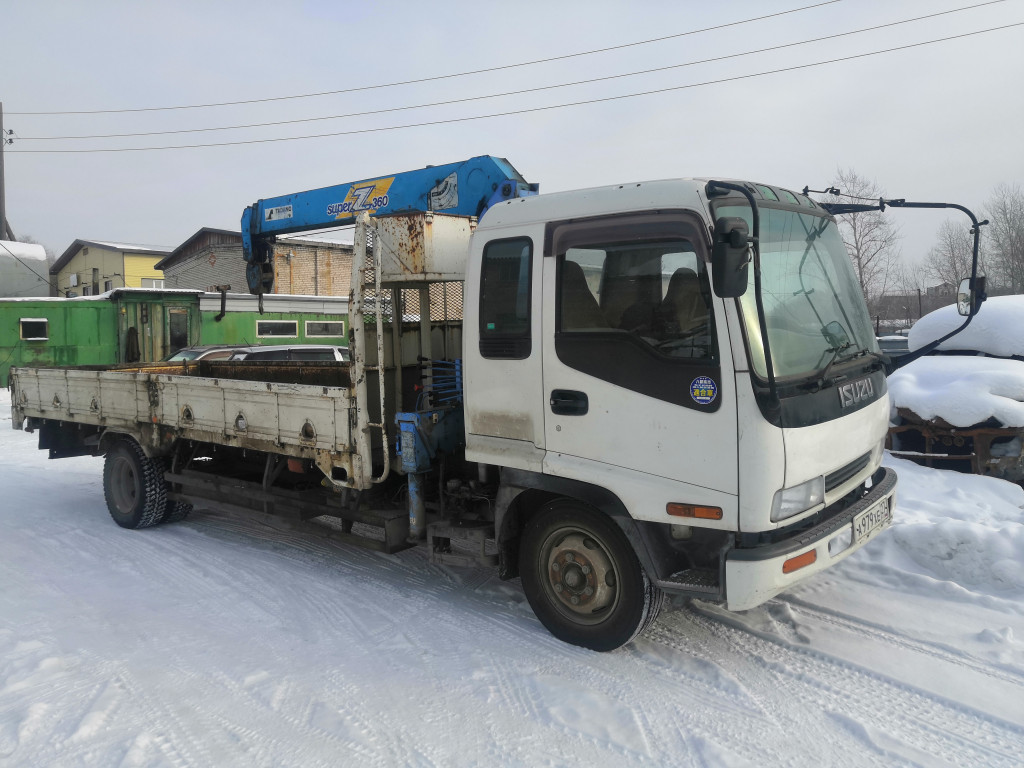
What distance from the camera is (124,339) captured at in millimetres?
18297

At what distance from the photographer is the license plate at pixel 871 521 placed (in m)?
3.98

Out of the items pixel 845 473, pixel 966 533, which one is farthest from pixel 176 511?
pixel 966 533

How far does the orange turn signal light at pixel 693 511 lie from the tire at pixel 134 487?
5476 millimetres

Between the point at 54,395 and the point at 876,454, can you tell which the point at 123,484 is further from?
the point at 876,454

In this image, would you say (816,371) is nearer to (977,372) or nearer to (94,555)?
(977,372)

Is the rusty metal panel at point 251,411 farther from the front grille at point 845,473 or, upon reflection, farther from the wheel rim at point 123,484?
the front grille at point 845,473

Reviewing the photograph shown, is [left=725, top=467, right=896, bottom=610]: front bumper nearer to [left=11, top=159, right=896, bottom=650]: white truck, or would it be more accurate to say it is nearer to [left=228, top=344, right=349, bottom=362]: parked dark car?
[left=11, top=159, right=896, bottom=650]: white truck

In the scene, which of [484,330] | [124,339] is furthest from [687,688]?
A: [124,339]

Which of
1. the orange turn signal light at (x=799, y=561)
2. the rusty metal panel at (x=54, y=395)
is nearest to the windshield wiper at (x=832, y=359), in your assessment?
the orange turn signal light at (x=799, y=561)

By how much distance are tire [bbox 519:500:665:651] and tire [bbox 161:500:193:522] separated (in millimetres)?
4473

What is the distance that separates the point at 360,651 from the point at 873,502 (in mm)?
3116

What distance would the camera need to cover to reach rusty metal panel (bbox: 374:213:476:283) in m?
4.77

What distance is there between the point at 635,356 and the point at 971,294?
2.07m

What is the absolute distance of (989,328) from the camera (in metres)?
8.21
